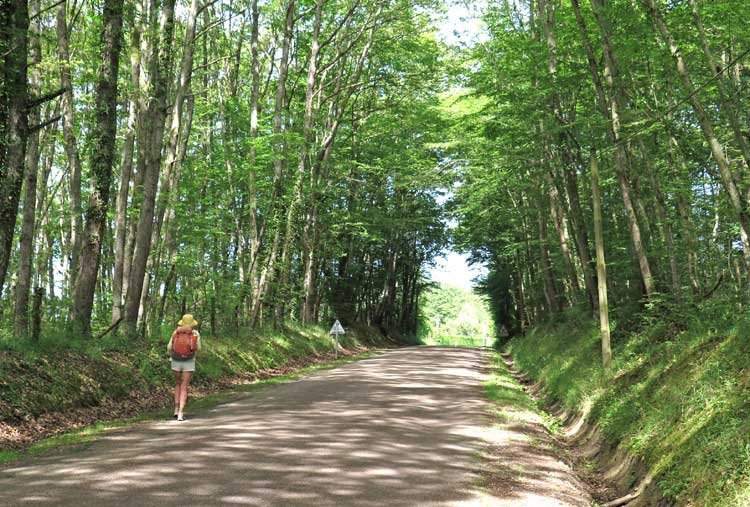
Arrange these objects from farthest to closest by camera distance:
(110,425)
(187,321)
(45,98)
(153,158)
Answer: (153,158) < (187,321) < (45,98) < (110,425)

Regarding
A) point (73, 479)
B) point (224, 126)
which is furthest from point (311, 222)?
point (73, 479)

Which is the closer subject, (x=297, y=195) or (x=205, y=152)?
(x=297, y=195)

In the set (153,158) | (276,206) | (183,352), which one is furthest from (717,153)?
(276,206)

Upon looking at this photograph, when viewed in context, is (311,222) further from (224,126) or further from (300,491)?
(300,491)

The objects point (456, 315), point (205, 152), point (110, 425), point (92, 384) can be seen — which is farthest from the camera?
point (456, 315)

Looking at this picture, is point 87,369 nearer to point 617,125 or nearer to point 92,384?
point 92,384

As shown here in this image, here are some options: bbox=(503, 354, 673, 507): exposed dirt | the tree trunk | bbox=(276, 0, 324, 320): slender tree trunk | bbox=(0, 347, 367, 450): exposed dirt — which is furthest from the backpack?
bbox=(276, 0, 324, 320): slender tree trunk

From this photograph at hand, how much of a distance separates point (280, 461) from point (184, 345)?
13.3 feet

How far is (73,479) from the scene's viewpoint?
19.0 ft

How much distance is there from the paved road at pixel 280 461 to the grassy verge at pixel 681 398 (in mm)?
1413

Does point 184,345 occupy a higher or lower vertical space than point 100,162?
lower

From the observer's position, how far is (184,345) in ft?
33.1

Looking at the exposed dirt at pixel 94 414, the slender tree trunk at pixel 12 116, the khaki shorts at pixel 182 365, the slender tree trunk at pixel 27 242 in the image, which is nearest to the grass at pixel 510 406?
the khaki shorts at pixel 182 365

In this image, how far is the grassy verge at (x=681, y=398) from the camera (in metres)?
5.11
